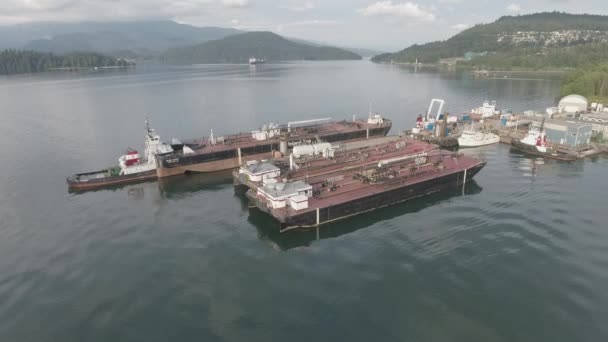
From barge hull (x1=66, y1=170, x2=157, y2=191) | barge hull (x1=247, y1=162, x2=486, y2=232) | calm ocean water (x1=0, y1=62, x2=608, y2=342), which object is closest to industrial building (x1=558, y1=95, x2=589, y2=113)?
calm ocean water (x1=0, y1=62, x2=608, y2=342)

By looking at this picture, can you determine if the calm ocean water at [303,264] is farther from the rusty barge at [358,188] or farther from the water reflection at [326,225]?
the rusty barge at [358,188]

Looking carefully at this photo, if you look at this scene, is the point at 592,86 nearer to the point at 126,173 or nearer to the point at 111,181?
the point at 126,173

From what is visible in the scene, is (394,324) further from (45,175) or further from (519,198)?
(45,175)

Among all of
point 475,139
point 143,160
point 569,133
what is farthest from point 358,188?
point 569,133

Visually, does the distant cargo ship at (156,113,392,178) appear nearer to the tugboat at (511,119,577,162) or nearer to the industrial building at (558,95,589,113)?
the tugboat at (511,119,577,162)

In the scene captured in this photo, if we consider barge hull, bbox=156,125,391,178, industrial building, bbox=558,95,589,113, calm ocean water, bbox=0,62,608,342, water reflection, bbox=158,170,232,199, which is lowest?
calm ocean water, bbox=0,62,608,342

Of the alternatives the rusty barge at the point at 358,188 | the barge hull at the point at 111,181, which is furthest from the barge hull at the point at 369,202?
the barge hull at the point at 111,181
